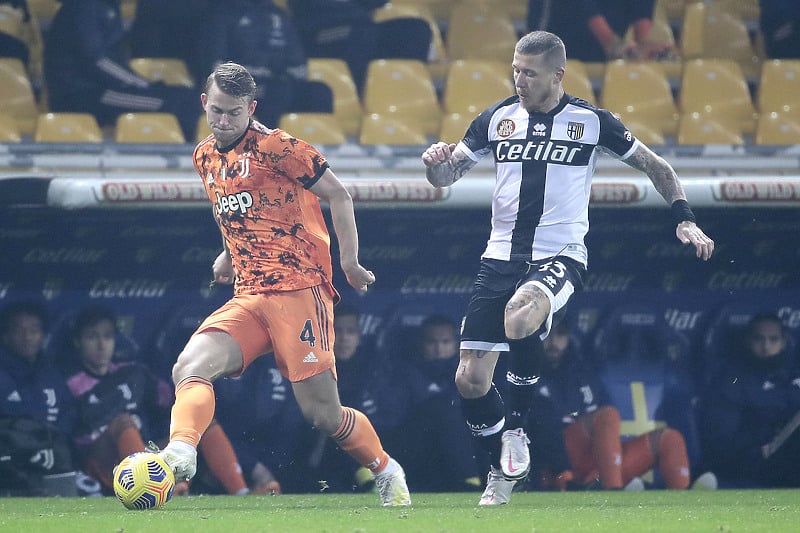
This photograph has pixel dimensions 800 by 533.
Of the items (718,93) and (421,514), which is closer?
(421,514)

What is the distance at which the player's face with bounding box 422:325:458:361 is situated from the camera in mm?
8172

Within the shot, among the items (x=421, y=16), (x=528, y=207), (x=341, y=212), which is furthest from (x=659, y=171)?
(x=421, y=16)

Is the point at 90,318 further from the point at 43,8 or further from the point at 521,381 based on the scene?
the point at 521,381

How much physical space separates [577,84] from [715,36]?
167 centimetres

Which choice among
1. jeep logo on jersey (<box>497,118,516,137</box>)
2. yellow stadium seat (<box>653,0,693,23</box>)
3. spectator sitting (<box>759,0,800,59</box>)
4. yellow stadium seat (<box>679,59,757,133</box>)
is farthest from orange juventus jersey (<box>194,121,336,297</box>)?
yellow stadium seat (<box>653,0,693,23</box>)

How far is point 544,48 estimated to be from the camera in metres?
5.89

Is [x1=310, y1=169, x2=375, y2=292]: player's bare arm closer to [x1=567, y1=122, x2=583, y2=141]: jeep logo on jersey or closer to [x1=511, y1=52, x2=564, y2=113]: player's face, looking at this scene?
[x1=511, y1=52, x2=564, y2=113]: player's face

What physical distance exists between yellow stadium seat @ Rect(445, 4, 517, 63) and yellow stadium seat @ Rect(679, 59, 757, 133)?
1351mm

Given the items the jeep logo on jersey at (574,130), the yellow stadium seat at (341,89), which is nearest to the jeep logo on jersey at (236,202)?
the jeep logo on jersey at (574,130)

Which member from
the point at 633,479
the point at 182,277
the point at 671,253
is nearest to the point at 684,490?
the point at 633,479

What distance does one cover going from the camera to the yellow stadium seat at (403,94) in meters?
9.25

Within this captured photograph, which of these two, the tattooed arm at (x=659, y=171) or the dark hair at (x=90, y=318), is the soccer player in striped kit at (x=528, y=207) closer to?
the tattooed arm at (x=659, y=171)

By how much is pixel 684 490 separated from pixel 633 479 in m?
0.30

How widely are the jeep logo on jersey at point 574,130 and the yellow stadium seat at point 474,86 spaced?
324 cm
